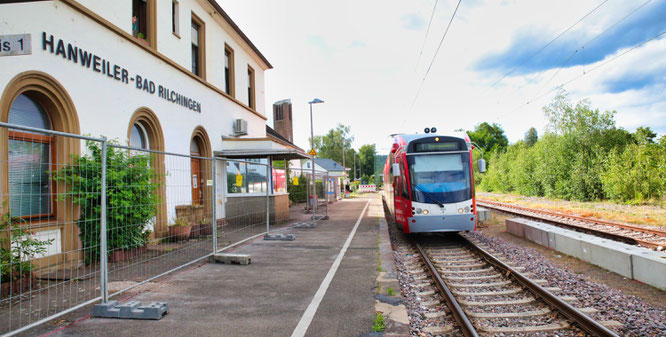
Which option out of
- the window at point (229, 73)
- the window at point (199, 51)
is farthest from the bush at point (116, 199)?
the window at point (229, 73)

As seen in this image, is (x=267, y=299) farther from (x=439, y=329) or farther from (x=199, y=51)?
(x=199, y=51)

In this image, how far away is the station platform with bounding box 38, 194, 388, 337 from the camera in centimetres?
386

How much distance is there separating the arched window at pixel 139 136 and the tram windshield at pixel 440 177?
6969mm

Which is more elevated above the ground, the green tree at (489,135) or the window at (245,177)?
the green tree at (489,135)

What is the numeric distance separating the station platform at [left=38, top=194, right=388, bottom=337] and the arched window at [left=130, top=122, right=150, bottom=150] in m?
4.20

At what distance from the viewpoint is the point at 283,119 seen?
3600 centimetres

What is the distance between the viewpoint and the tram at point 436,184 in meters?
9.34

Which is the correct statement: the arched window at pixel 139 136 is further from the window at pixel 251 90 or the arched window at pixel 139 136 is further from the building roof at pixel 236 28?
the window at pixel 251 90

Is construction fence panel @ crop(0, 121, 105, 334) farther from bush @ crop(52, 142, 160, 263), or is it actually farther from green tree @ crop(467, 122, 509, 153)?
green tree @ crop(467, 122, 509, 153)

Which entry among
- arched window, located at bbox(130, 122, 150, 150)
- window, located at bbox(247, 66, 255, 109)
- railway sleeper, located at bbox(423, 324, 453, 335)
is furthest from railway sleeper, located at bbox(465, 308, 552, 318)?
window, located at bbox(247, 66, 255, 109)

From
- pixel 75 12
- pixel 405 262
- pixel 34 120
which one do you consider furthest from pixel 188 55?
pixel 405 262

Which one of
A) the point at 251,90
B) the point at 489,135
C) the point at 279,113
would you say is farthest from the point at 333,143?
the point at 251,90

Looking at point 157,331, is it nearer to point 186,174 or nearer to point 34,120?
point 186,174

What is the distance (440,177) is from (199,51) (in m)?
9.46
